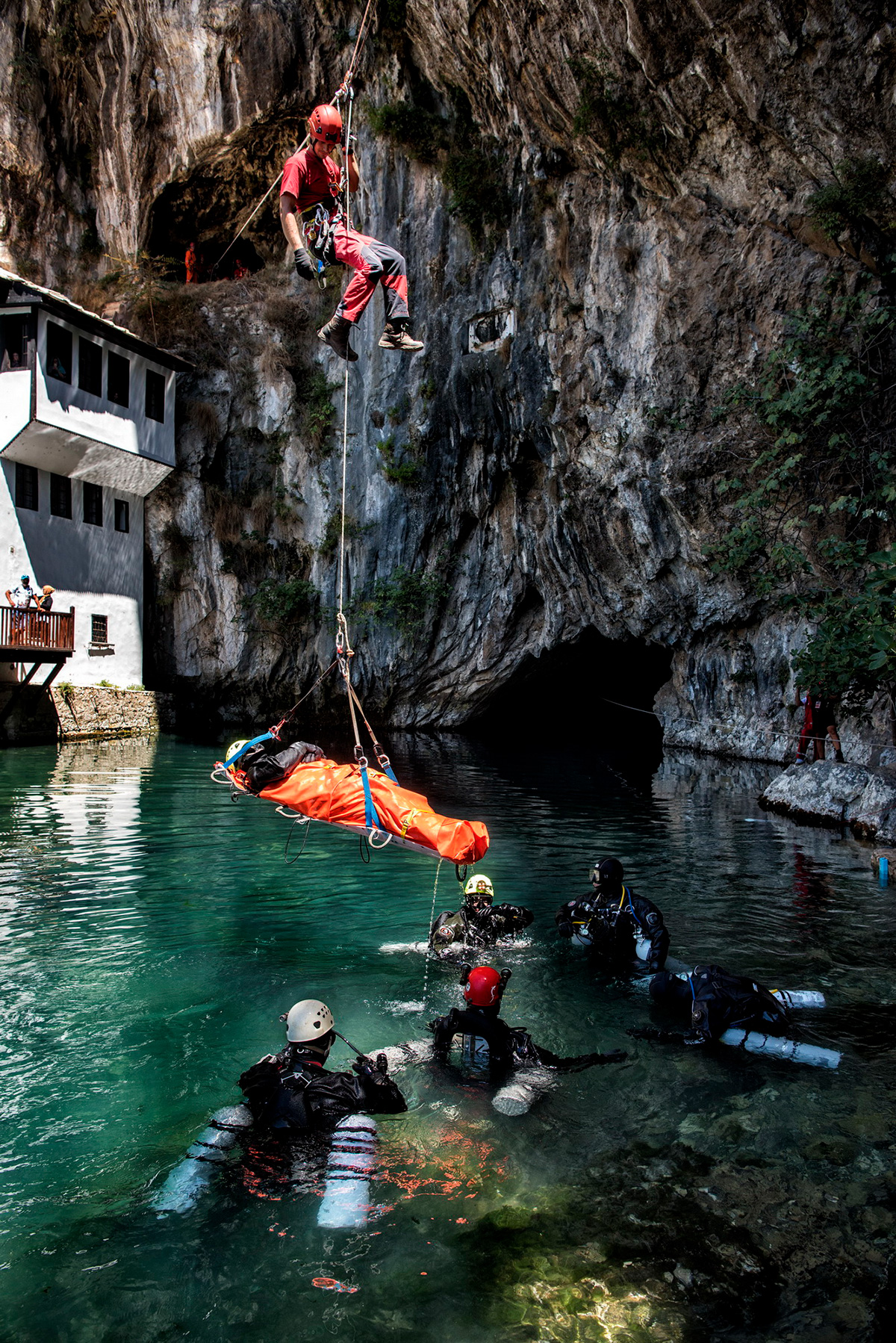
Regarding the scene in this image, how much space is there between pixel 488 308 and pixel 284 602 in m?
12.5

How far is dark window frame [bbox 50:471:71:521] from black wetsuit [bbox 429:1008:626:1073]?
25146 mm

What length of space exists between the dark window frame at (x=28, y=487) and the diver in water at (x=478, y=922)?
22.2 m

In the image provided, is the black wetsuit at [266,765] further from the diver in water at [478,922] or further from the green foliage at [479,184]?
the green foliage at [479,184]

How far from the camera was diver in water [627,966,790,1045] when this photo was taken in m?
6.79

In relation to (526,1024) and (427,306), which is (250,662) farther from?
(526,1024)

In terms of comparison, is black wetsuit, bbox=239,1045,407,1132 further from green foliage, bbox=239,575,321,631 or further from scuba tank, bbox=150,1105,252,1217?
green foliage, bbox=239,575,321,631

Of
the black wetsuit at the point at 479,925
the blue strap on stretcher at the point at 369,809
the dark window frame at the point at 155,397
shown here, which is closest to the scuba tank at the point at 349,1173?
the blue strap on stretcher at the point at 369,809

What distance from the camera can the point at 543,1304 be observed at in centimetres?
402

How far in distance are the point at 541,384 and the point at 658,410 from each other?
454 centimetres

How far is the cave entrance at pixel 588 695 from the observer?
109ft

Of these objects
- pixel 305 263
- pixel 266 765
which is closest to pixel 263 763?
pixel 266 765

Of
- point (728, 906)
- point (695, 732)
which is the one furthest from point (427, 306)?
point (728, 906)

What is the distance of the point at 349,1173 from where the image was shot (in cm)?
493

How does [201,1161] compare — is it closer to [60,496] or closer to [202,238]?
[60,496]
